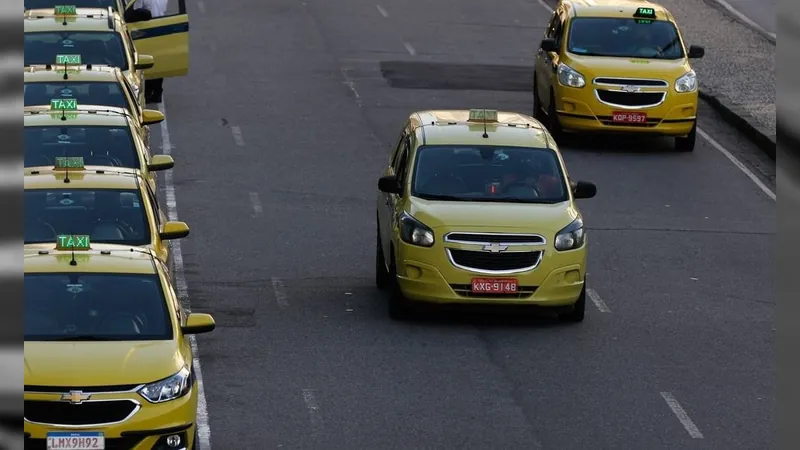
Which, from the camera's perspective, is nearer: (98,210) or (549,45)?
(98,210)

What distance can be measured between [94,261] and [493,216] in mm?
4941

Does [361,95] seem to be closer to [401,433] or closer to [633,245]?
[633,245]

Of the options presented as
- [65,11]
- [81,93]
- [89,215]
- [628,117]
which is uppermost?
[65,11]

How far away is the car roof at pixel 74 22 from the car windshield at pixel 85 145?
5847 millimetres

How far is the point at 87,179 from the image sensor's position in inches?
503

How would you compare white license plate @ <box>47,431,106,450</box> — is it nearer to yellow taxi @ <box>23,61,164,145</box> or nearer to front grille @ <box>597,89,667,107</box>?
yellow taxi @ <box>23,61,164,145</box>

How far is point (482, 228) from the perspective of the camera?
45.0ft

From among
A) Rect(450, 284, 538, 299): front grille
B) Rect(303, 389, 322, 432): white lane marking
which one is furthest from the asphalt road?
Rect(450, 284, 538, 299): front grille

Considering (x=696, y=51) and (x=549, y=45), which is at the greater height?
(x=549, y=45)

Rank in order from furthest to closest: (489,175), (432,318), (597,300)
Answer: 1. (597,300)
2. (489,175)
3. (432,318)

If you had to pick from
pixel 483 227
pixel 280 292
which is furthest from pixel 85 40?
pixel 483 227

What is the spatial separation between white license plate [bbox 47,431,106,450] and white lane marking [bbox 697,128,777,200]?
14288mm

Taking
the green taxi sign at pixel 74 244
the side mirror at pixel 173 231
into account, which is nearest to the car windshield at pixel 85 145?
the side mirror at pixel 173 231

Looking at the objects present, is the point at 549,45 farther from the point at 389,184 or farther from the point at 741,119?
the point at 389,184
